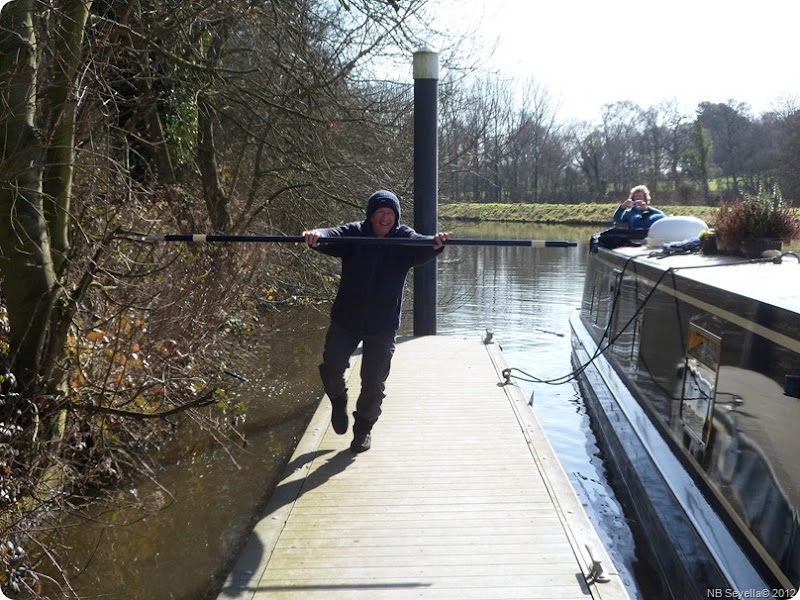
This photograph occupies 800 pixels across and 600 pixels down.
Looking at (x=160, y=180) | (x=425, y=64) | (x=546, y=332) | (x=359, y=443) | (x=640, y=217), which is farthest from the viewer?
(x=546, y=332)

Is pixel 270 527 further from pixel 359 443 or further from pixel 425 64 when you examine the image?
pixel 425 64

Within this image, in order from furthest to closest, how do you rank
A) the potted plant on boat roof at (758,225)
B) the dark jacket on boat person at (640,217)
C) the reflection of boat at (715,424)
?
the dark jacket on boat person at (640,217), the potted plant on boat roof at (758,225), the reflection of boat at (715,424)

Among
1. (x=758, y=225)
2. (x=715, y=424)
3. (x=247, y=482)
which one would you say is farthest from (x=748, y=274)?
(x=247, y=482)

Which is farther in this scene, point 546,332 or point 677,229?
point 546,332

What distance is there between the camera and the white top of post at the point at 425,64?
9.42 metres

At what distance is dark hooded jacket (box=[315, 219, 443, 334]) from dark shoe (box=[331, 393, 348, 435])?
0.54 m

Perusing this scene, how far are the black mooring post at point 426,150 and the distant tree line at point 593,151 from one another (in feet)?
10.8

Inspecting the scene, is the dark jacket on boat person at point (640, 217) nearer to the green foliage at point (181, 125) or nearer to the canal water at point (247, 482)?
the canal water at point (247, 482)

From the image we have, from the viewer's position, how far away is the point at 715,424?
4441 mm

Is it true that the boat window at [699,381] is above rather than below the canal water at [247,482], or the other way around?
above

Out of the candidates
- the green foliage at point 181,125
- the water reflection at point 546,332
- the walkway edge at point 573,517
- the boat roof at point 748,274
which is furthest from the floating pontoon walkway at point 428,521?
the green foliage at point 181,125

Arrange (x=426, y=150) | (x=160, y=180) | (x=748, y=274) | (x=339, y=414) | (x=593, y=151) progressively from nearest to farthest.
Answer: (x=748, y=274)
(x=339, y=414)
(x=426, y=150)
(x=160, y=180)
(x=593, y=151)

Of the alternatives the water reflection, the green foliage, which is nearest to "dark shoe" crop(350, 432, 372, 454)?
the water reflection

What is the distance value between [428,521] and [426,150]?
6074mm
